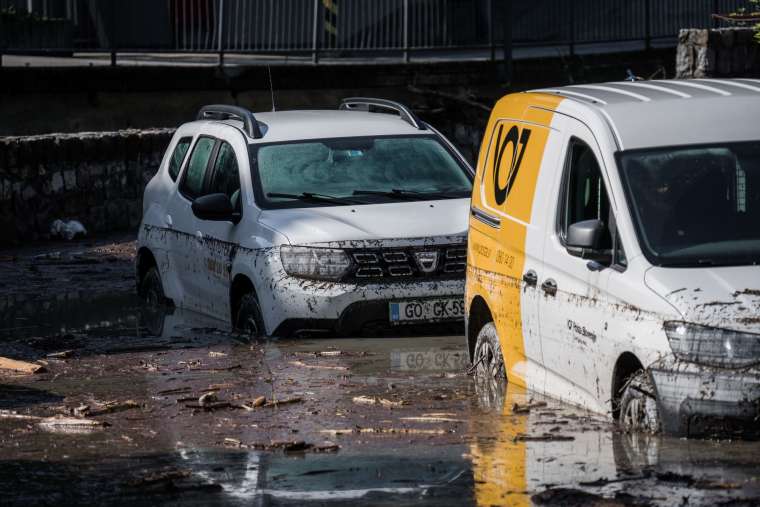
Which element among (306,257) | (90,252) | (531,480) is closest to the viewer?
(531,480)

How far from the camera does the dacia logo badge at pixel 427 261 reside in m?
11.2

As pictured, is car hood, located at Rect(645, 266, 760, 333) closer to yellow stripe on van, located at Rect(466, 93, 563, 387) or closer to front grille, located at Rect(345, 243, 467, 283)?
yellow stripe on van, located at Rect(466, 93, 563, 387)

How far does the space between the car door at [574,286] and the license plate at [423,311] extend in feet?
9.31

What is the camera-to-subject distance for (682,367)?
7.04 meters

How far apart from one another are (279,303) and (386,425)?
9.80 ft

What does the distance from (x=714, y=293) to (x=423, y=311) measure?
4241 mm

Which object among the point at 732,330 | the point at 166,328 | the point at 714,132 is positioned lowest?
the point at 166,328

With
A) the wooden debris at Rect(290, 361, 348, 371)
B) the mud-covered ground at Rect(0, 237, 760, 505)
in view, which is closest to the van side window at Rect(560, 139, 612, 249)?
the mud-covered ground at Rect(0, 237, 760, 505)

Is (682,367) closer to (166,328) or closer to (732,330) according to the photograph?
(732,330)

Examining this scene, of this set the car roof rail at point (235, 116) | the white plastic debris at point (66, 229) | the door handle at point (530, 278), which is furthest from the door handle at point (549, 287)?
the white plastic debris at point (66, 229)

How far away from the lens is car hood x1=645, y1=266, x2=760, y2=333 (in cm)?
701

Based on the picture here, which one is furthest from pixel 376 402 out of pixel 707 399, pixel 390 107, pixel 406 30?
pixel 406 30

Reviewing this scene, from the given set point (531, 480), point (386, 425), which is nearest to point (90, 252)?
point (386, 425)

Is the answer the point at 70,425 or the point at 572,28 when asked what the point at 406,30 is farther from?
the point at 70,425
